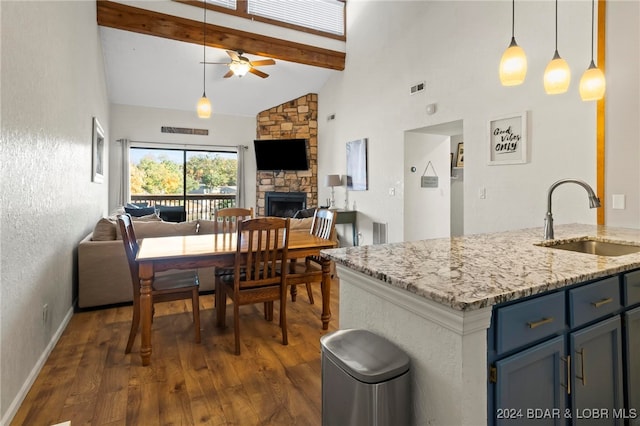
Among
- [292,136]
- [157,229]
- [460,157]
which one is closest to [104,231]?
[157,229]

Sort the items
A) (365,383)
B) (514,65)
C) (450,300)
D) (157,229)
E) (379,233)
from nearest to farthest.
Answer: (450,300) < (365,383) < (514,65) < (157,229) < (379,233)

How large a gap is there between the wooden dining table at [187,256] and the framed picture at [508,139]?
197cm

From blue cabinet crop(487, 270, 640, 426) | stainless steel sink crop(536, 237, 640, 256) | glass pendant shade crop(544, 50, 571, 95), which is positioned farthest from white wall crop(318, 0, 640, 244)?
blue cabinet crop(487, 270, 640, 426)

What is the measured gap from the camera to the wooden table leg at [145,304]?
2.25 m

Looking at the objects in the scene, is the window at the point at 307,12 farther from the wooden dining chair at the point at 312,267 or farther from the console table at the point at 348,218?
the wooden dining chair at the point at 312,267

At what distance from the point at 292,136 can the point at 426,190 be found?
332cm

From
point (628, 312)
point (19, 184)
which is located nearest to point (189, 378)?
point (19, 184)

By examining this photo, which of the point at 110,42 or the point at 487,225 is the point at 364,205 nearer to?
the point at 487,225

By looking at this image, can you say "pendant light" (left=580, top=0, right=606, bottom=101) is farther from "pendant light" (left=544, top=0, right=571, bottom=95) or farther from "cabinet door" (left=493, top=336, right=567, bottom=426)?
"cabinet door" (left=493, top=336, right=567, bottom=426)

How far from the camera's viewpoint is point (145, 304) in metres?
2.27

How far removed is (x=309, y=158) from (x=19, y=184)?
5402 millimetres

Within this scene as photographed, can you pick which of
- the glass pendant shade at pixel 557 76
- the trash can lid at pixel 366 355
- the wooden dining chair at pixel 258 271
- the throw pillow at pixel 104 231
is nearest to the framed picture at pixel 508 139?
the glass pendant shade at pixel 557 76

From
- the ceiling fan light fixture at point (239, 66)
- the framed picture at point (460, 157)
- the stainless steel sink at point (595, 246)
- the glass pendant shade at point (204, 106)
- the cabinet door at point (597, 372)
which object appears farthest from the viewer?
the framed picture at point (460, 157)

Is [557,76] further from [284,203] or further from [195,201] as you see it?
[195,201]
